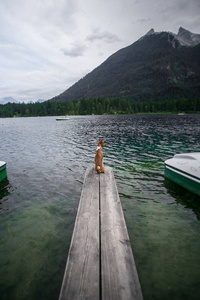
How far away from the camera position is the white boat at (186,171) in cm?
756

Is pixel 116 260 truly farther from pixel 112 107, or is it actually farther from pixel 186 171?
pixel 112 107

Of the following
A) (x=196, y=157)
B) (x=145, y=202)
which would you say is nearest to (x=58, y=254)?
(x=145, y=202)

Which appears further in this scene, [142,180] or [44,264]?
[142,180]

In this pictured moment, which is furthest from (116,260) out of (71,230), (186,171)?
(186,171)

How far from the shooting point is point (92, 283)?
2967mm

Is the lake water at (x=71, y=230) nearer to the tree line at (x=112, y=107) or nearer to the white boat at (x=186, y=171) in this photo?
the white boat at (x=186, y=171)

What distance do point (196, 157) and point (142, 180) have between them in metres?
3.47

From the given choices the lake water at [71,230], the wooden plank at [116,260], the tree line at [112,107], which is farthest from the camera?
the tree line at [112,107]

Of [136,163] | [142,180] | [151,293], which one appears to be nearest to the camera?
[151,293]

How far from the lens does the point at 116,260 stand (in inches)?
137

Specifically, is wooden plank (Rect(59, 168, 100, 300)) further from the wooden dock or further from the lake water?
the lake water

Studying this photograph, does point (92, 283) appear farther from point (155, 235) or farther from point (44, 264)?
point (155, 235)

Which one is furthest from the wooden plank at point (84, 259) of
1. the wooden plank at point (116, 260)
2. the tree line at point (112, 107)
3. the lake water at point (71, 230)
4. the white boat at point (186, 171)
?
the tree line at point (112, 107)

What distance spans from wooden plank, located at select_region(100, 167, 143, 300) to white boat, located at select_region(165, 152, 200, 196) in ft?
14.1
